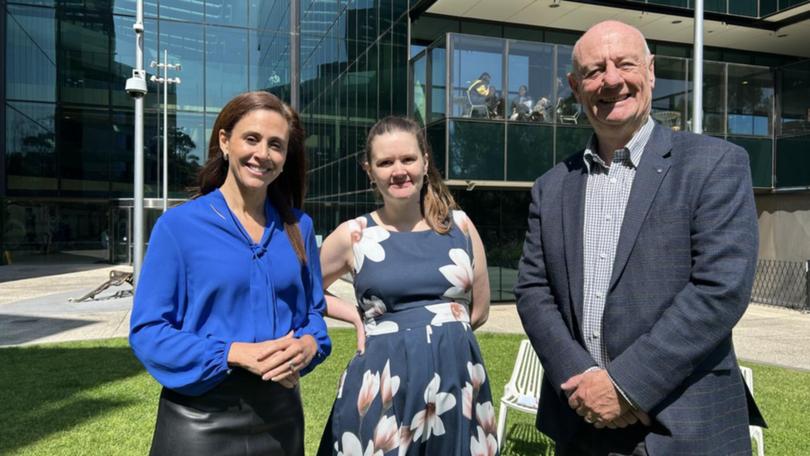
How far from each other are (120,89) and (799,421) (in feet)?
104

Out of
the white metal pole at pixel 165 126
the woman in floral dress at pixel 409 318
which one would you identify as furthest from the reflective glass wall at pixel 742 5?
the white metal pole at pixel 165 126

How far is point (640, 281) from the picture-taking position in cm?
197

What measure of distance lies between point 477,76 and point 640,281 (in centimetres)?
1160

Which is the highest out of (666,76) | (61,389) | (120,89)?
(120,89)

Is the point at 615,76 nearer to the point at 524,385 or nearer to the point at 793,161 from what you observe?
the point at 524,385

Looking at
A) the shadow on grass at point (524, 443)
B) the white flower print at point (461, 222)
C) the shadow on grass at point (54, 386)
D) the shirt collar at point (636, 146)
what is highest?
the shirt collar at point (636, 146)

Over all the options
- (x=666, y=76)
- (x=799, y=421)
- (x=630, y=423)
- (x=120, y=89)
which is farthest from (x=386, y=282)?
(x=120, y=89)

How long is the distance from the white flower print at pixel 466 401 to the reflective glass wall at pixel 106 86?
28.5 metres

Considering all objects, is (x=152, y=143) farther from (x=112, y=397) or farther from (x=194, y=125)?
(x=112, y=397)

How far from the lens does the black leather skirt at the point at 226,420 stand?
195 centimetres

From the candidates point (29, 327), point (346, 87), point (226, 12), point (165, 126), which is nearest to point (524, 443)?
point (29, 327)

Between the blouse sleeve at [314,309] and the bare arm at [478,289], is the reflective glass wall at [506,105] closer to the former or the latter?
the bare arm at [478,289]

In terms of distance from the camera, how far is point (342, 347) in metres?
9.10

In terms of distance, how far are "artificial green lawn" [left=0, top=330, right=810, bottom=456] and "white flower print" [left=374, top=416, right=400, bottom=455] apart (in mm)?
2737
